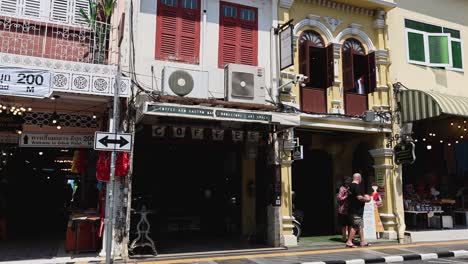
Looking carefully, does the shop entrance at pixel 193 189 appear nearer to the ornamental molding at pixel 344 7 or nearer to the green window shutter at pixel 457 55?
the ornamental molding at pixel 344 7

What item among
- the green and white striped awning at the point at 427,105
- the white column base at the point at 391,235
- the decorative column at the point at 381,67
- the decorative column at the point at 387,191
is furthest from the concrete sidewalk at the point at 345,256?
the decorative column at the point at 381,67

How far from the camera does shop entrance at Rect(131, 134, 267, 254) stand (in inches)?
509

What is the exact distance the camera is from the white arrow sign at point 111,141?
7.78m

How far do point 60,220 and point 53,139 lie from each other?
7.33 meters

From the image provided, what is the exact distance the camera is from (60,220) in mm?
17266

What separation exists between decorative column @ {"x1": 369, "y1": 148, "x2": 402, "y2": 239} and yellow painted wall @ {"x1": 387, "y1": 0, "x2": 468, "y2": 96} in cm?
241

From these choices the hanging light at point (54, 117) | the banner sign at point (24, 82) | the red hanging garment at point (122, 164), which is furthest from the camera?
the hanging light at point (54, 117)

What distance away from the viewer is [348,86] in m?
12.6

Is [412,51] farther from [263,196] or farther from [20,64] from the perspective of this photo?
[20,64]

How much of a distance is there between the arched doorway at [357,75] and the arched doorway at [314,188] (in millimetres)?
2352

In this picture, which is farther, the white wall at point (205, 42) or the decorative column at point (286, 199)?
the decorative column at point (286, 199)

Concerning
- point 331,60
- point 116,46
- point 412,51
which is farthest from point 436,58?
point 116,46

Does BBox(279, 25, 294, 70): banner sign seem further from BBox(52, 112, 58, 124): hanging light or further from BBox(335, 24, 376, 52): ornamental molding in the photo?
BBox(52, 112, 58, 124): hanging light

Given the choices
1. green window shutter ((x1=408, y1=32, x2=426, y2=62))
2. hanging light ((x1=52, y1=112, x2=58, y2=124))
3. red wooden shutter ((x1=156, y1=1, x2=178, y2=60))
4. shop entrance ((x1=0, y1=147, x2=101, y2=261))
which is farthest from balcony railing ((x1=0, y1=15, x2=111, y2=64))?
green window shutter ((x1=408, y1=32, x2=426, y2=62))
